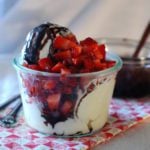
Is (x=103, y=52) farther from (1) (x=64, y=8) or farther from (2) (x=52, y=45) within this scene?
(1) (x=64, y=8)

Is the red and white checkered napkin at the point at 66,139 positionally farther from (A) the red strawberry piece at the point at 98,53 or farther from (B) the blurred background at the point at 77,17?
(B) the blurred background at the point at 77,17

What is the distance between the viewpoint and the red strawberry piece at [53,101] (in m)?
0.51

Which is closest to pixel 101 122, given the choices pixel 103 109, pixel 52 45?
pixel 103 109

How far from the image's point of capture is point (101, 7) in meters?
0.91

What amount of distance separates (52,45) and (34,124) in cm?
11

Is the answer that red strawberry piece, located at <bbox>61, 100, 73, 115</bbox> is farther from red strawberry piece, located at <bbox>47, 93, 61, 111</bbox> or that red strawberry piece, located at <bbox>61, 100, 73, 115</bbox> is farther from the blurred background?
the blurred background

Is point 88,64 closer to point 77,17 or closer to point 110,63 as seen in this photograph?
point 110,63

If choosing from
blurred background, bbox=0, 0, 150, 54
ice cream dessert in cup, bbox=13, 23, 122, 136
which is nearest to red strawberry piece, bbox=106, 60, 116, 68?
ice cream dessert in cup, bbox=13, 23, 122, 136

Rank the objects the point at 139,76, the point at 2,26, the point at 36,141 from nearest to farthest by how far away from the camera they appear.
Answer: the point at 36,141 → the point at 139,76 → the point at 2,26

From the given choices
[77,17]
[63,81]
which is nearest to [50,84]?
[63,81]

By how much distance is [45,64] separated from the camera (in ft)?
1.68

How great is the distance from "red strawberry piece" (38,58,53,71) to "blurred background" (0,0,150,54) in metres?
0.35

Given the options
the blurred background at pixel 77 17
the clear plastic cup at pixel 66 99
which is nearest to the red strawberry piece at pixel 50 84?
the clear plastic cup at pixel 66 99

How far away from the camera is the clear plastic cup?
20.0 inches
